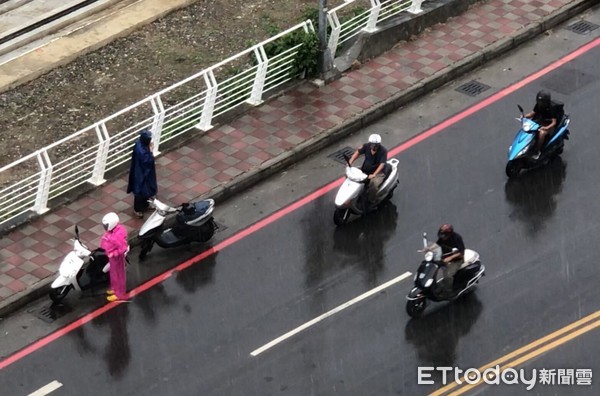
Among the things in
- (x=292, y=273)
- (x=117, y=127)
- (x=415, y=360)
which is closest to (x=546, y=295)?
(x=415, y=360)

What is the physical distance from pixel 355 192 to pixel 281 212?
4.49ft

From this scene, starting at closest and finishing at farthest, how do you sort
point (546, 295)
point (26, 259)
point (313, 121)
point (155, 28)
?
point (546, 295) < point (26, 259) < point (313, 121) < point (155, 28)

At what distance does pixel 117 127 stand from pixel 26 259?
4.57 meters

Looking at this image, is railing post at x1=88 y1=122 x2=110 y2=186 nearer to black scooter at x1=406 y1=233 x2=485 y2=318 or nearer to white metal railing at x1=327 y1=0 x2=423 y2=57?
white metal railing at x1=327 y1=0 x2=423 y2=57

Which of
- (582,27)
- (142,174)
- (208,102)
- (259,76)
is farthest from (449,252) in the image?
(582,27)

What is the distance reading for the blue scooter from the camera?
66.5 ft

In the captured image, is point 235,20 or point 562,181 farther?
point 235,20

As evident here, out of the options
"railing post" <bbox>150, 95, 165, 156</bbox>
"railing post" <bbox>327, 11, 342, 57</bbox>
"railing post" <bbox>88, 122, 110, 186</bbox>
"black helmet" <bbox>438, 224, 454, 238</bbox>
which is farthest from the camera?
"railing post" <bbox>327, 11, 342, 57</bbox>

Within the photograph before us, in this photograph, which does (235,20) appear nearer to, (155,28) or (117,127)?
(155,28)

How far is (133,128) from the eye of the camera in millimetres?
21734

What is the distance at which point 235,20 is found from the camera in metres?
26.7

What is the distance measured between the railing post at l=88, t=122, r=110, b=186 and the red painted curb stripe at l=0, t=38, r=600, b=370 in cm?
245

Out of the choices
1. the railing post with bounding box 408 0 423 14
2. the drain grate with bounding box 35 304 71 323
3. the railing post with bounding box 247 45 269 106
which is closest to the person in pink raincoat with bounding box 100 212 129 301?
the drain grate with bounding box 35 304 71 323

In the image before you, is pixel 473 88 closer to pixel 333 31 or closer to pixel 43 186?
pixel 333 31
